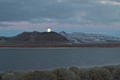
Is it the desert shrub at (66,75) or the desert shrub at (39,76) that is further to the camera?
the desert shrub at (66,75)

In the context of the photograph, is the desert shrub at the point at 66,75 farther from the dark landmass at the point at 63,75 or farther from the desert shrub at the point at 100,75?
the desert shrub at the point at 100,75

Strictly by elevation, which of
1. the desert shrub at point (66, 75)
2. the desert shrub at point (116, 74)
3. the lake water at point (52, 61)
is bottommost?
the lake water at point (52, 61)

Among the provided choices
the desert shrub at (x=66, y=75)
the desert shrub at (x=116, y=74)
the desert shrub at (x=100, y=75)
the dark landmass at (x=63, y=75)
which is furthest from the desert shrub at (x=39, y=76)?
the desert shrub at (x=116, y=74)

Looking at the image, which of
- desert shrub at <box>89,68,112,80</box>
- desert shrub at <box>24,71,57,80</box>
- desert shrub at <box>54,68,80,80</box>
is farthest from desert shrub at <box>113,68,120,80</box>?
desert shrub at <box>24,71,57,80</box>

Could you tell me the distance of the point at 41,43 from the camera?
166125mm

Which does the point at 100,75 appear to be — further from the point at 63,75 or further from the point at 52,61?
the point at 52,61

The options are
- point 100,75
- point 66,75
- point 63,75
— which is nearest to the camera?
point 66,75

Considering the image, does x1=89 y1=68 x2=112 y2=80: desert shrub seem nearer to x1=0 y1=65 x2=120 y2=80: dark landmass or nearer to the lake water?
x1=0 y1=65 x2=120 y2=80: dark landmass

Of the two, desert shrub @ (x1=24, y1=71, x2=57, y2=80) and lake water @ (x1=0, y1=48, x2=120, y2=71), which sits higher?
desert shrub @ (x1=24, y1=71, x2=57, y2=80)

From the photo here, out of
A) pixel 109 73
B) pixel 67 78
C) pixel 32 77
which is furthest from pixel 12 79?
pixel 109 73

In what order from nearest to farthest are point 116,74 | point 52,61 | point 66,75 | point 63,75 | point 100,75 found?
point 66,75
point 63,75
point 100,75
point 116,74
point 52,61

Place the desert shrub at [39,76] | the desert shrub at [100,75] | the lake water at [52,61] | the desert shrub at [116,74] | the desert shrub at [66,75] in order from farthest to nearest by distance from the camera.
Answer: the lake water at [52,61] → the desert shrub at [116,74] → the desert shrub at [100,75] → the desert shrub at [66,75] → the desert shrub at [39,76]

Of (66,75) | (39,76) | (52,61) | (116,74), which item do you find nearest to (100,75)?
(116,74)

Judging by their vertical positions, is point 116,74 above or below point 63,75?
below
